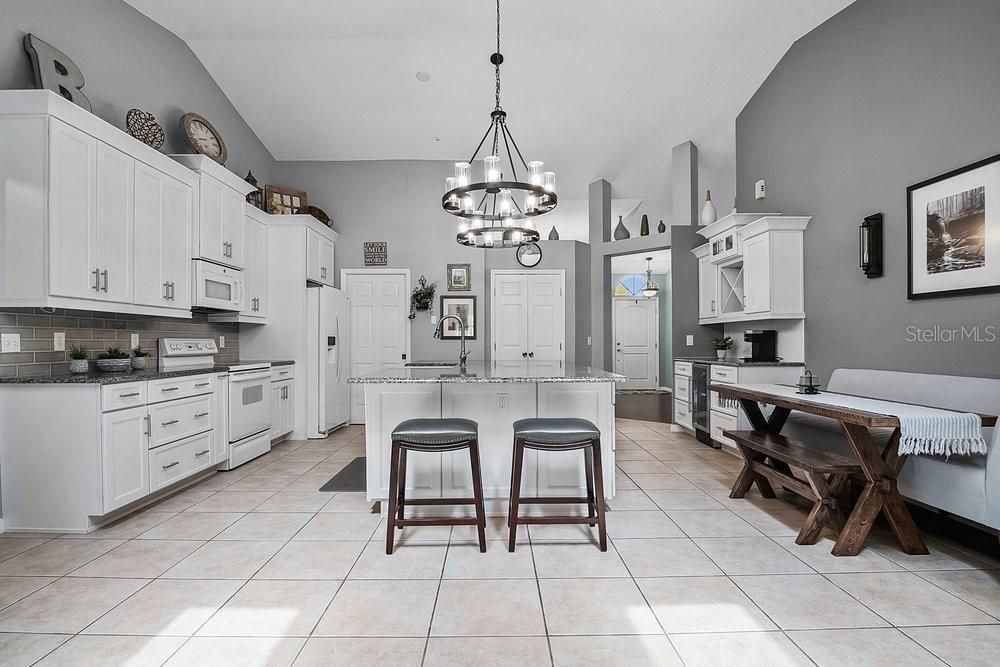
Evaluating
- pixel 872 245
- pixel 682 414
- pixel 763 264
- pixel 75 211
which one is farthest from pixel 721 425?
pixel 75 211

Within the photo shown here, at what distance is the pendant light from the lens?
9.77 meters

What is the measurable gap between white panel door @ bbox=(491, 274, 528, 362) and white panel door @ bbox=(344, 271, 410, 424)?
1176mm

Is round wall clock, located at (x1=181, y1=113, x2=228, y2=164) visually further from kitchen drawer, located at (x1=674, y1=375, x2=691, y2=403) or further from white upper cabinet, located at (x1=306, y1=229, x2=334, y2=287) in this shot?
kitchen drawer, located at (x1=674, y1=375, x2=691, y2=403)

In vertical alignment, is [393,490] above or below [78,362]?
below

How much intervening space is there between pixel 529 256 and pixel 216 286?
3720mm

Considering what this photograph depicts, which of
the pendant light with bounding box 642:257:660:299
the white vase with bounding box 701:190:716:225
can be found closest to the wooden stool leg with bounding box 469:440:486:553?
the white vase with bounding box 701:190:716:225

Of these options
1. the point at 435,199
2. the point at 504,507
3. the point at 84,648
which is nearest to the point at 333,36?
the point at 435,199

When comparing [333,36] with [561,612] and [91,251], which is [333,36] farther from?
[561,612]

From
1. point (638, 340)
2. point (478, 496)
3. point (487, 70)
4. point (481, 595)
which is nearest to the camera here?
point (481, 595)

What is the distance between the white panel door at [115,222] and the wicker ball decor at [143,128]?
0.46 m

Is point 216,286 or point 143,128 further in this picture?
point 216,286

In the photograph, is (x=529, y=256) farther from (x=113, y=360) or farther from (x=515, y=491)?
(x=113, y=360)

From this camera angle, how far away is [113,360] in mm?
3139

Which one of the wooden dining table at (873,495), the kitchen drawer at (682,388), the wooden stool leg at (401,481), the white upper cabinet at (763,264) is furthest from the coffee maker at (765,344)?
A: the wooden stool leg at (401,481)
